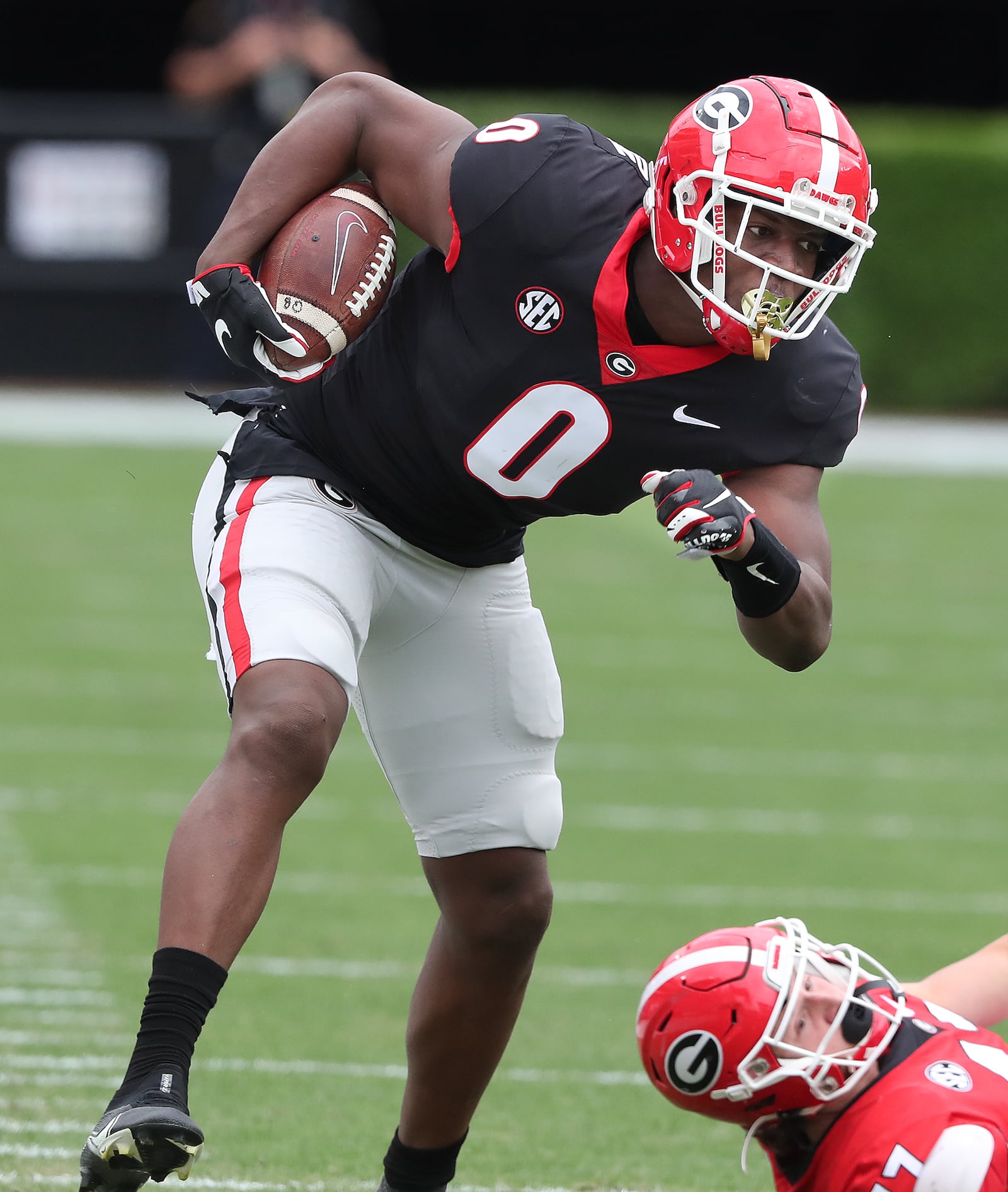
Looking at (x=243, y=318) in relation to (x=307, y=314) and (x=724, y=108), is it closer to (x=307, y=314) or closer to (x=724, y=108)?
(x=307, y=314)

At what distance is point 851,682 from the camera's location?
32.2 ft

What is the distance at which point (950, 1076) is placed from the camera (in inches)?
119

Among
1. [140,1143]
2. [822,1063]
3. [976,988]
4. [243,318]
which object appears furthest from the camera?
[243,318]

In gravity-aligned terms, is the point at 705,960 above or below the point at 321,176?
below

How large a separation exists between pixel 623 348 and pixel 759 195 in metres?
0.37

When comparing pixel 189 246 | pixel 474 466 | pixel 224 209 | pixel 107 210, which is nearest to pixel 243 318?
pixel 474 466

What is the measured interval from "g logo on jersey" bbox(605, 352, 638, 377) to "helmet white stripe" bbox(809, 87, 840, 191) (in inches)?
17.6

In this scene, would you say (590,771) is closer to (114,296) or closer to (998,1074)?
(998,1074)

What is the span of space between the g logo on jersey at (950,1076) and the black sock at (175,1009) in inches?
42.3

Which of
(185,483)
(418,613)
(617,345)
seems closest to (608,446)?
(617,345)

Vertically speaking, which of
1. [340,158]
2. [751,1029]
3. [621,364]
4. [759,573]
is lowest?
[751,1029]

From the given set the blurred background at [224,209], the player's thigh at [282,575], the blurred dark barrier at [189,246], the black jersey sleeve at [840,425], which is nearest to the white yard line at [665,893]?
the player's thigh at [282,575]

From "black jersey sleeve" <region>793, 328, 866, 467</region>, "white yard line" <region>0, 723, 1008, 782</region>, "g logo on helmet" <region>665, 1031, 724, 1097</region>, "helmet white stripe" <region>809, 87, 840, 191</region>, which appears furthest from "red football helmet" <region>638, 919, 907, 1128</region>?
"white yard line" <region>0, 723, 1008, 782</region>

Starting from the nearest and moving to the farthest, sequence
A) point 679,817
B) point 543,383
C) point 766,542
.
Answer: point 766,542
point 543,383
point 679,817
